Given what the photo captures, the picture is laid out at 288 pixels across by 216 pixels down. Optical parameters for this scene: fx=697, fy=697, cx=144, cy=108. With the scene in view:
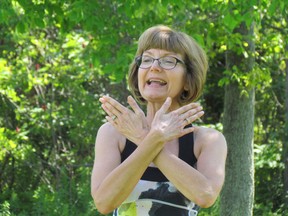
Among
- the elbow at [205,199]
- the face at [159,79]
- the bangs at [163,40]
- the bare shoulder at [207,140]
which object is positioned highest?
the bangs at [163,40]

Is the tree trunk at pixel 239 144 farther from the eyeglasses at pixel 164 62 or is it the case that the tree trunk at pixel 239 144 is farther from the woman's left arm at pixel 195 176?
the woman's left arm at pixel 195 176

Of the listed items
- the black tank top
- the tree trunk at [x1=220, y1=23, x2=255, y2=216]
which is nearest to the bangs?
the black tank top

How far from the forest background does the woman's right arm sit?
2926mm

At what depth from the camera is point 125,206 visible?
2555 mm

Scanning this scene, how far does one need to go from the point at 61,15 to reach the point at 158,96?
3.75 metres

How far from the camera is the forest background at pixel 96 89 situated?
20.2 ft

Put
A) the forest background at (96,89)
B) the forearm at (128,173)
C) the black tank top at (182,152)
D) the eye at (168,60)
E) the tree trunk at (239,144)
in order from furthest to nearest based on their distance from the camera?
the tree trunk at (239,144) < the forest background at (96,89) < the eye at (168,60) < the black tank top at (182,152) < the forearm at (128,173)

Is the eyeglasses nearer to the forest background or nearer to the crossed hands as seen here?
the crossed hands

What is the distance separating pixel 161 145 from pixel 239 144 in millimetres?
4091

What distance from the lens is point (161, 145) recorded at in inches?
97.0

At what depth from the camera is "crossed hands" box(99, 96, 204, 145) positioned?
250 cm

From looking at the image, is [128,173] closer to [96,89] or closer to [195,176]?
[195,176]

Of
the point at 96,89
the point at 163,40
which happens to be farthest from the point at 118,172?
the point at 96,89

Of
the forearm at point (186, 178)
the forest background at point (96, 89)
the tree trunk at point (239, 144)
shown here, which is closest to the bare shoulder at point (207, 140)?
the forearm at point (186, 178)
